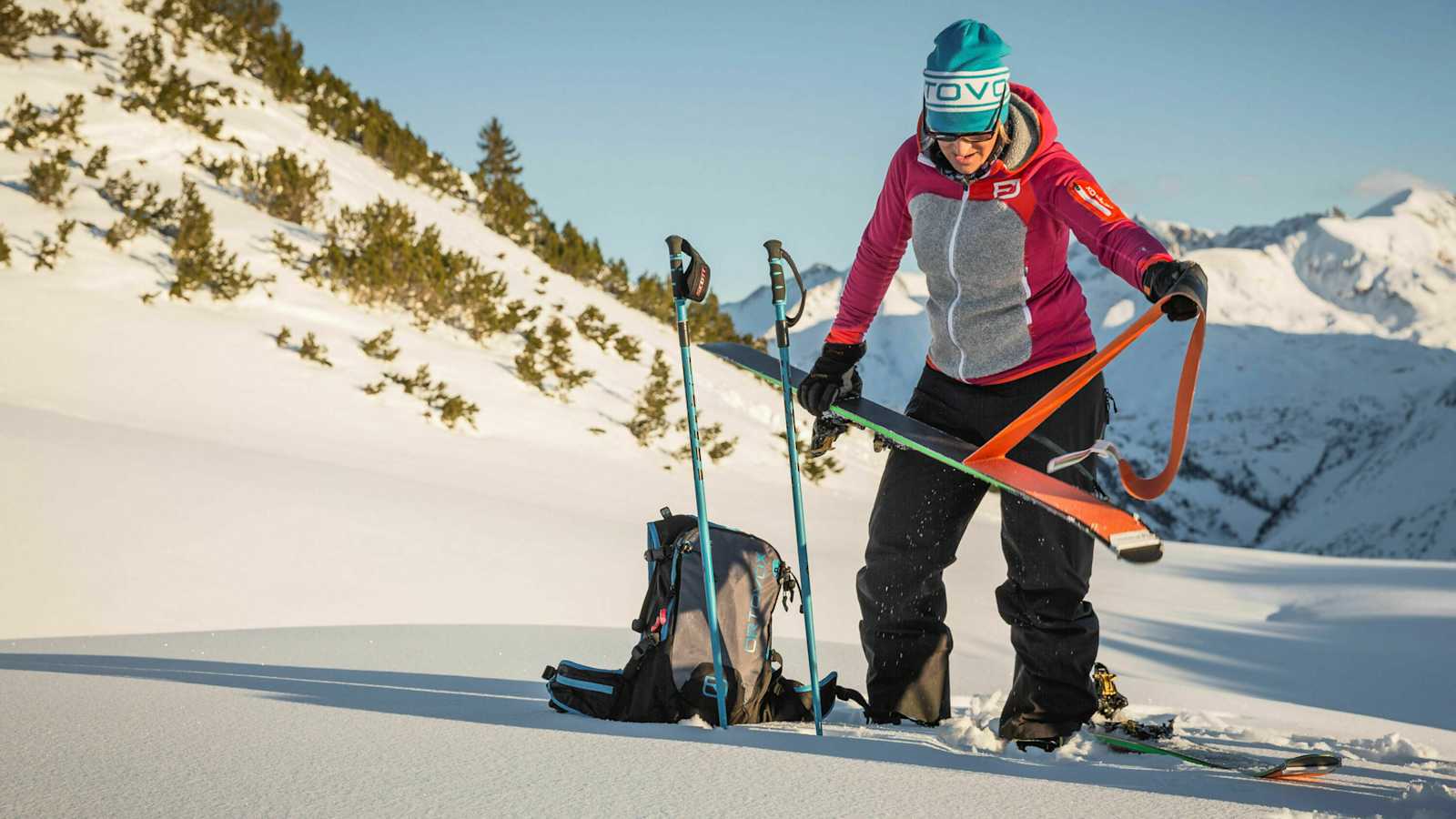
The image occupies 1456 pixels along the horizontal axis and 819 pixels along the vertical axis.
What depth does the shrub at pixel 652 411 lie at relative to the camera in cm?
1183

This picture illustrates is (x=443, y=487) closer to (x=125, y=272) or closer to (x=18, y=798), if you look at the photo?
(x=125, y=272)

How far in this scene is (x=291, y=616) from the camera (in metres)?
4.59

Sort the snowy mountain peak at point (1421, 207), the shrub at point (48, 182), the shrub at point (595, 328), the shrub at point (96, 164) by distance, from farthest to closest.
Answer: the snowy mountain peak at point (1421, 207) < the shrub at point (595, 328) < the shrub at point (96, 164) < the shrub at point (48, 182)

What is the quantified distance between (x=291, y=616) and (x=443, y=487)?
3.10m

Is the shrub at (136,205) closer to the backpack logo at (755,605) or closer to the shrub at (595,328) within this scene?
the shrub at (595,328)

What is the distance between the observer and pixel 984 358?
2.97 meters

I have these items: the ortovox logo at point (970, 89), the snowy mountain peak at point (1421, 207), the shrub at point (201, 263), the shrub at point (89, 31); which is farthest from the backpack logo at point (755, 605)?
the snowy mountain peak at point (1421, 207)

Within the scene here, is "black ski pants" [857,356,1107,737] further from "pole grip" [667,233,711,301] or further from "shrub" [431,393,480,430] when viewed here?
"shrub" [431,393,480,430]

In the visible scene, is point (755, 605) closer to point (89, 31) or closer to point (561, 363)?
point (561, 363)

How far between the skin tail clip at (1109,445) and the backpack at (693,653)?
802mm

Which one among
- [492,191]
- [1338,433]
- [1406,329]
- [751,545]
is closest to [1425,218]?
[1406,329]

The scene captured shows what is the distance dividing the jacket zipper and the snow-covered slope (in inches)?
3350

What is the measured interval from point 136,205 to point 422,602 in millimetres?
8392

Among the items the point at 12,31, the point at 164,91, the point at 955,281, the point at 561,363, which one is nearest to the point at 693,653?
the point at 955,281
